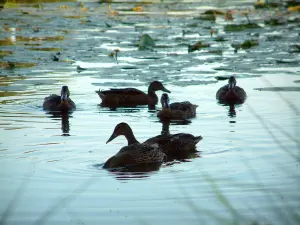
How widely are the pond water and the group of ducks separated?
0.66 ft

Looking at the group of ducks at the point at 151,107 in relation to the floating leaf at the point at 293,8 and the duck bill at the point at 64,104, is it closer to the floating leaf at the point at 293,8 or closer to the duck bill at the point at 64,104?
the duck bill at the point at 64,104

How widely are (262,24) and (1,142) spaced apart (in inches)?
710

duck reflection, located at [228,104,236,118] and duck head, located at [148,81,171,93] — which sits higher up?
duck head, located at [148,81,171,93]

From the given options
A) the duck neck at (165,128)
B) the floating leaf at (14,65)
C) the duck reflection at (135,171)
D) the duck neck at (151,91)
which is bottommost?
the duck reflection at (135,171)

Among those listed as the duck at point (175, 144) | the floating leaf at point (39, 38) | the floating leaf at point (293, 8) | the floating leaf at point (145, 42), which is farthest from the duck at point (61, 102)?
the floating leaf at point (293, 8)

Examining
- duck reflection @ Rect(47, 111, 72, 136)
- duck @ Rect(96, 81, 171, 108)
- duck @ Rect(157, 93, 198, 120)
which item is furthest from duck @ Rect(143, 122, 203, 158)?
duck @ Rect(96, 81, 171, 108)

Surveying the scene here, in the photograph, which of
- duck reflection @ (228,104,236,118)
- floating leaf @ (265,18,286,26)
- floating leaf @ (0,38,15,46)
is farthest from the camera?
floating leaf @ (265,18,286,26)

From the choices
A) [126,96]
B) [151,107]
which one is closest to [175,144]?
[126,96]

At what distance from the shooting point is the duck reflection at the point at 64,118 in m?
11.3

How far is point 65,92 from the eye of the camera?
1329cm

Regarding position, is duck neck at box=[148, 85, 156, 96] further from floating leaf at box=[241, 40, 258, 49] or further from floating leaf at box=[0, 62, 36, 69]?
floating leaf at box=[241, 40, 258, 49]

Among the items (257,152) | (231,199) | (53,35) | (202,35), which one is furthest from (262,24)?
(231,199)

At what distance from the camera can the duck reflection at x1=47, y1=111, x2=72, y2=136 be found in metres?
11.3

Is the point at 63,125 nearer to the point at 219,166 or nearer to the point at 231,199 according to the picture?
the point at 219,166
